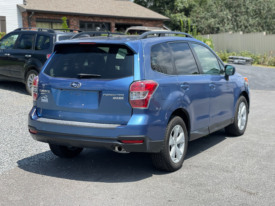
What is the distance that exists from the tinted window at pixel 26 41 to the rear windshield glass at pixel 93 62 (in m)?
7.04

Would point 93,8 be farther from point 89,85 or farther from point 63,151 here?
point 89,85

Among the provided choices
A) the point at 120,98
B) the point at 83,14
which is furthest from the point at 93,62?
the point at 83,14

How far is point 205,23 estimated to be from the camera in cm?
4266

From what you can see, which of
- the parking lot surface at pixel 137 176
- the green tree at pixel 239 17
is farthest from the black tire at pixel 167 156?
the green tree at pixel 239 17

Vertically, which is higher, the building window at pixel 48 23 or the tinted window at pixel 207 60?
the building window at pixel 48 23

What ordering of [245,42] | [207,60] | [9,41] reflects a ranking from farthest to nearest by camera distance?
[245,42] < [9,41] < [207,60]

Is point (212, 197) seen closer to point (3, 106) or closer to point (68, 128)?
point (68, 128)

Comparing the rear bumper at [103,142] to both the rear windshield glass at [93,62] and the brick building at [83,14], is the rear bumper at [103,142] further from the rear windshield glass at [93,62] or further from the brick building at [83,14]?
the brick building at [83,14]

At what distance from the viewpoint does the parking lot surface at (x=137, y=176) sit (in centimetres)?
432

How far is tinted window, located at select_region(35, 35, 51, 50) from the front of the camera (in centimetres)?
1138

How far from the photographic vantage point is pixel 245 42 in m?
31.9

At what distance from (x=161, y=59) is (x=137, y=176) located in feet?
5.22

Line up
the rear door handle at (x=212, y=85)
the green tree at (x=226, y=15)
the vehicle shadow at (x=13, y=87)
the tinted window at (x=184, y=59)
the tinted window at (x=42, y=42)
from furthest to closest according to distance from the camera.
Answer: the green tree at (x=226, y=15)
the vehicle shadow at (x=13, y=87)
the tinted window at (x=42, y=42)
the rear door handle at (x=212, y=85)
the tinted window at (x=184, y=59)

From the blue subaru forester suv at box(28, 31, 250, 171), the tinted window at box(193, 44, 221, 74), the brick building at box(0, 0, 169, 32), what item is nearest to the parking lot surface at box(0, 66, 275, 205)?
the blue subaru forester suv at box(28, 31, 250, 171)
